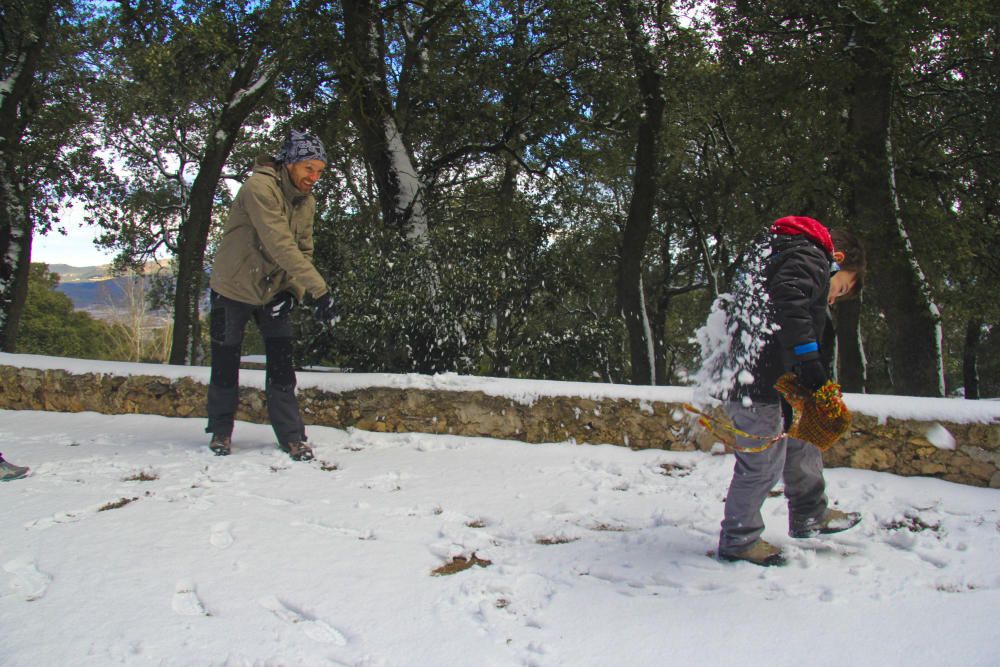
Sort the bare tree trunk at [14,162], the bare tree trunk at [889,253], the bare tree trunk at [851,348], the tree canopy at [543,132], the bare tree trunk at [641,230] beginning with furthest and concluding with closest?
1. the bare tree trunk at [851,348]
2. the bare tree trunk at [14,162]
3. the bare tree trunk at [641,230]
4. the bare tree trunk at [889,253]
5. the tree canopy at [543,132]

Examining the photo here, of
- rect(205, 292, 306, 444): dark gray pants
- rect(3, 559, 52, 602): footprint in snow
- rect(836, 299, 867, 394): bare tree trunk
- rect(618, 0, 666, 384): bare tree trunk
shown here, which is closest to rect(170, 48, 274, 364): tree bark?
rect(618, 0, 666, 384): bare tree trunk

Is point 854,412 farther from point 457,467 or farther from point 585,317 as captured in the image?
point 585,317

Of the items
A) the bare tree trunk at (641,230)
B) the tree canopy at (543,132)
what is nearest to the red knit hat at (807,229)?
the tree canopy at (543,132)

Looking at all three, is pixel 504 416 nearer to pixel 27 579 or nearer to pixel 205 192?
pixel 27 579

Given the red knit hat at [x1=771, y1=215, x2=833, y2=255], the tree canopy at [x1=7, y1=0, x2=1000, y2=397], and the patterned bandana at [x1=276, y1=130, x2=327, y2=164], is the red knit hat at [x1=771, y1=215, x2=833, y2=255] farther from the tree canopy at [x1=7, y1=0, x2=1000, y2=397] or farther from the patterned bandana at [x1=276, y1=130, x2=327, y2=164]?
the tree canopy at [x1=7, y1=0, x2=1000, y2=397]

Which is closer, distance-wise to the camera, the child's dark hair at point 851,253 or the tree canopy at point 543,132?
the child's dark hair at point 851,253

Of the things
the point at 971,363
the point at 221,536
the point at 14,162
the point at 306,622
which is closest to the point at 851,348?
the point at 971,363

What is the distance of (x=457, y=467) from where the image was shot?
13.6ft

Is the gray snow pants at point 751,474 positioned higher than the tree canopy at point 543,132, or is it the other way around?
the tree canopy at point 543,132

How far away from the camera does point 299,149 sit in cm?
393

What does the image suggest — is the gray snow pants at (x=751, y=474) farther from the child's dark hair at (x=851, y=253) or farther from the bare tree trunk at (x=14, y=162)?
the bare tree trunk at (x=14, y=162)

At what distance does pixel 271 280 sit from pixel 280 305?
17 cm

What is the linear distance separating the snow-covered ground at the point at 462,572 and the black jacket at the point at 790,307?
78 centimetres

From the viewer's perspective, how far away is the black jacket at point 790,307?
2443 mm
